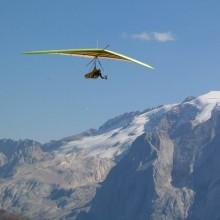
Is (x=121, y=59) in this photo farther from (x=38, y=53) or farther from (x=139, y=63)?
(x=38, y=53)

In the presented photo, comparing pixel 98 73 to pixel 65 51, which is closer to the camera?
pixel 65 51

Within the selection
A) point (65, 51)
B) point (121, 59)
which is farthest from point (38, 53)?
point (121, 59)

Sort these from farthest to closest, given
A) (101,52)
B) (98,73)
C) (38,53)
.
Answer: (98,73), (101,52), (38,53)

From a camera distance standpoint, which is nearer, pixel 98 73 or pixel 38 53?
pixel 38 53

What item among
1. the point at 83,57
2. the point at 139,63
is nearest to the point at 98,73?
the point at 83,57

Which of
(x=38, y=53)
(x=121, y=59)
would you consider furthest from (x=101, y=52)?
(x=38, y=53)

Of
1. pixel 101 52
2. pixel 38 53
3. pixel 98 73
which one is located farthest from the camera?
pixel 98 73

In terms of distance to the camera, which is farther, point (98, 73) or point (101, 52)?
point (98, 73)

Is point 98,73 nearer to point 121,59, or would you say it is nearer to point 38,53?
point 121,59

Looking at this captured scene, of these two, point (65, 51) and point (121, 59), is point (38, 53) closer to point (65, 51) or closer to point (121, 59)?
point (65, 51)
